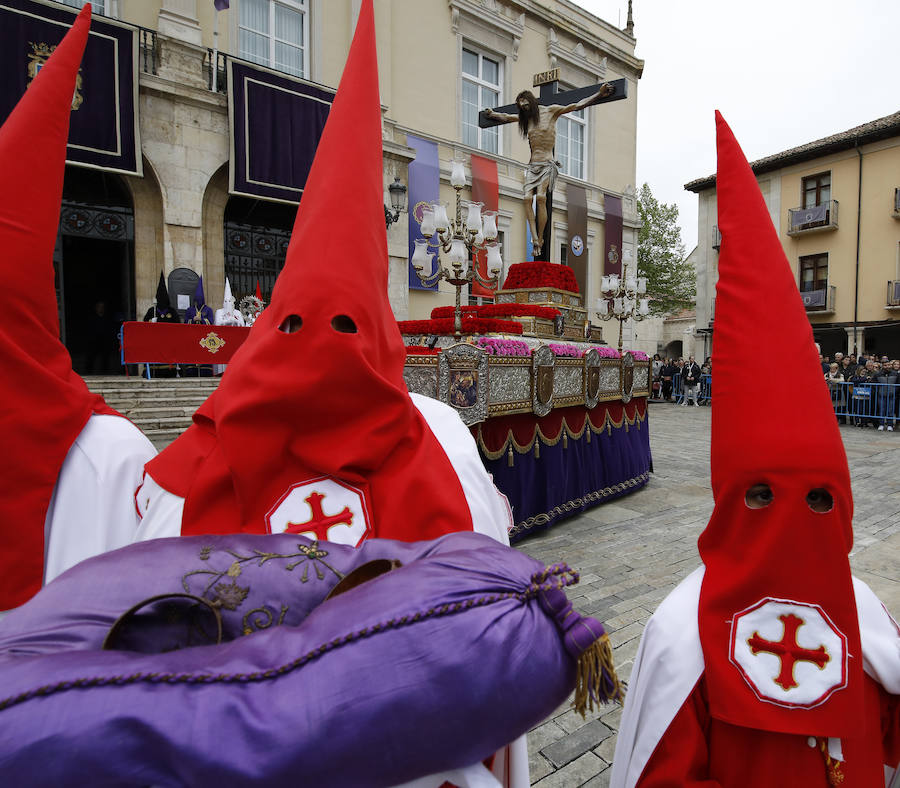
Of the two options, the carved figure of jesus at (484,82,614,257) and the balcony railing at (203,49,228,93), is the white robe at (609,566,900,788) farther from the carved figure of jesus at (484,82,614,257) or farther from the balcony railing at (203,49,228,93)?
the balcony railing at (203,49,228,93)

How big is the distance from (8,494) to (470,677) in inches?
63.6

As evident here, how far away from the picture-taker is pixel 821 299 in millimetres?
20844

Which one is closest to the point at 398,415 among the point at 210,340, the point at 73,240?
the point at 210,340

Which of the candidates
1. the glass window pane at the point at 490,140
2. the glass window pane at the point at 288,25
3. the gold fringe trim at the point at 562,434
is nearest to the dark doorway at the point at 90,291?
the glass window pane at the point at 288,25

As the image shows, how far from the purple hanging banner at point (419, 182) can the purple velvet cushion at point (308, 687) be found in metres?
12.4

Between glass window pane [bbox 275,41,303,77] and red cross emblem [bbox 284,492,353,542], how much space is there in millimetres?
13163

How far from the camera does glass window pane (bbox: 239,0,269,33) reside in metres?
11.2

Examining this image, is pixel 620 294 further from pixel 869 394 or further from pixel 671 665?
pixel 869 394

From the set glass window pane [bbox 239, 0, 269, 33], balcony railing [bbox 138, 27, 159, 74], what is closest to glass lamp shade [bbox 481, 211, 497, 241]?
balcony railing [bbox 138, 27, 159, 74]

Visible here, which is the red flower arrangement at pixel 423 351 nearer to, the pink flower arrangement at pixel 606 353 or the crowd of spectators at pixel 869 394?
the pink flower arrangement at pixel 606 353

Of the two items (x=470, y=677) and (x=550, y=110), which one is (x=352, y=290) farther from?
(x=550, y=110)

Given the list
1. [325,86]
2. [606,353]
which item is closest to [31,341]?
[606,353]

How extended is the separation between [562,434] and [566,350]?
79cm

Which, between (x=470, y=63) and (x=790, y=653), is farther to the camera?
(x=470, y=63)
